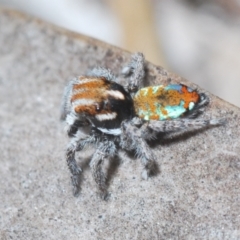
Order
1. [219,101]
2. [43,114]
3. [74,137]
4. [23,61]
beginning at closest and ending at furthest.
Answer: [219,101] < [74,137] < [43,114] < [23,61]

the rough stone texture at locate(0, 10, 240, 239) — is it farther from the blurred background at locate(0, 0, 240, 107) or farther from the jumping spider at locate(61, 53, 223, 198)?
the blurred background at locate(0, 0, 240, 107)

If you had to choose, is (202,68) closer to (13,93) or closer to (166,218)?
(13,93)

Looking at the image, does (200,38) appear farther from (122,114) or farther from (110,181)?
(110,181)

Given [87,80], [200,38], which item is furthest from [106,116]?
[200,38]

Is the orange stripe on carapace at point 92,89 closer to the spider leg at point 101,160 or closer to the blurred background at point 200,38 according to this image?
the spider leg at point 101,160

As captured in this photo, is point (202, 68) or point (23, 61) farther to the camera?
point (202, 68)

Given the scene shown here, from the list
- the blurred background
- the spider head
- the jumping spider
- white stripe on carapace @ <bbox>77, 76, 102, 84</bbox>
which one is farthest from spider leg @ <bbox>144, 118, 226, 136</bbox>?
the blurred background

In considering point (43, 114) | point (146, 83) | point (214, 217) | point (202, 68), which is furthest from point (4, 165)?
point (202, 68)
